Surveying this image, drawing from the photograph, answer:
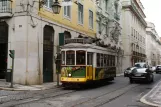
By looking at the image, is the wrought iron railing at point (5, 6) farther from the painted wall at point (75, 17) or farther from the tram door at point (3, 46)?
the painted wall at point (75, 17)

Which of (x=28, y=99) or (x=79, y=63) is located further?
(x=79, y=63)

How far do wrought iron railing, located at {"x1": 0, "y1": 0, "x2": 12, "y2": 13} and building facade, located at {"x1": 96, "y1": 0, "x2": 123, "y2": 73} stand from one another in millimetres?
16632

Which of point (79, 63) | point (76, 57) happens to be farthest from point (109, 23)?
point (79, 63)

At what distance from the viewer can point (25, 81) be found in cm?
2125

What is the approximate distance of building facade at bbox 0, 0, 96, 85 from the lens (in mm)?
21594

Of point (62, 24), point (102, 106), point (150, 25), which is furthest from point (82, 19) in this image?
point (150, 25)

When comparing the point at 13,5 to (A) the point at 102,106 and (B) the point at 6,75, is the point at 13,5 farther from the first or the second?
(A) the point at 102,106

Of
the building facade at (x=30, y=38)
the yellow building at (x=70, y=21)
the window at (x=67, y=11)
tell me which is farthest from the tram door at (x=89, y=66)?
the window at (x=67, y=11)

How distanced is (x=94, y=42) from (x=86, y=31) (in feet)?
38.9

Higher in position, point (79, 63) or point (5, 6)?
point (5, 6)

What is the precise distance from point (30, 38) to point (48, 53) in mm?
3555

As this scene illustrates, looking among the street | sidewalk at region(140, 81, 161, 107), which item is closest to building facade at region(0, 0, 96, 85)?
the street

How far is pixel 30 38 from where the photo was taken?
2188cm

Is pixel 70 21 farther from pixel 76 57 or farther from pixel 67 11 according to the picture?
pixel 76 57
